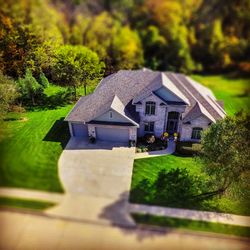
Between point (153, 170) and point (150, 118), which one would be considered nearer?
point (153, 170)

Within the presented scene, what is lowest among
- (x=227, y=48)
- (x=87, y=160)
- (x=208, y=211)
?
(x=208, y=211)

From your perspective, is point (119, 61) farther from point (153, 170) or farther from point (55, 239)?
point (55, 239)

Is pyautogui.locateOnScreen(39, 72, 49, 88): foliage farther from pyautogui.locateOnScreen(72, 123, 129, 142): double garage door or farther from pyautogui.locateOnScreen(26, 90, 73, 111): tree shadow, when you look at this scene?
pyautogui.locateOnScreen(72, 123, 129, 142): double garage door

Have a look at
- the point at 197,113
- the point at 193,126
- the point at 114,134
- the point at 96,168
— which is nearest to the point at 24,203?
the point at 96,168

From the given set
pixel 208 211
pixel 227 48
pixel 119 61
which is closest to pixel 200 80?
pixel 227 48

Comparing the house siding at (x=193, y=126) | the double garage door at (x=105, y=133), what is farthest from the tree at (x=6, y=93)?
the house siding at (x=193, y=126)

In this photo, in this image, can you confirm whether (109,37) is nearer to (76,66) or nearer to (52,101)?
(76,66)
